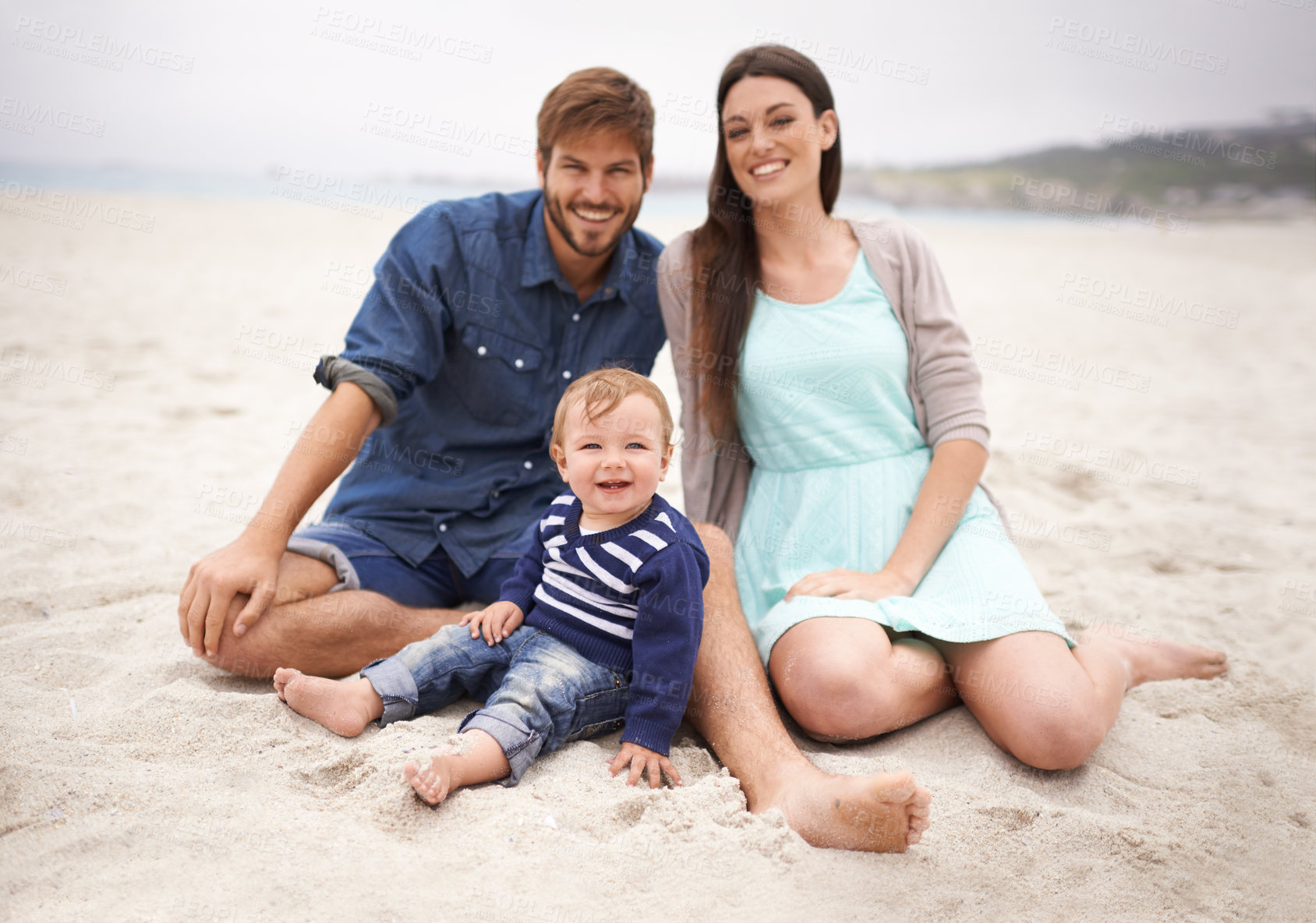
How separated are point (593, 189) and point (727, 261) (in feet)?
1.47

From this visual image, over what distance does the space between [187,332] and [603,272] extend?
4.59 meters

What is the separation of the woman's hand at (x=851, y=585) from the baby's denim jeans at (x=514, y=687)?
1.84ft

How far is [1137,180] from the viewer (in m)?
29.1

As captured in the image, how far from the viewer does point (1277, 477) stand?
4.42 m

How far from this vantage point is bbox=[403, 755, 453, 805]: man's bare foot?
1.70 m

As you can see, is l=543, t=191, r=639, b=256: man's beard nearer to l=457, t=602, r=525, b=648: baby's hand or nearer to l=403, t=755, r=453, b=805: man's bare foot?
l=457, t=602, r=525, b=648: baby's hand

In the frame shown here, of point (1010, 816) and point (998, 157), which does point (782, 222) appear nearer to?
point (1010, 816)

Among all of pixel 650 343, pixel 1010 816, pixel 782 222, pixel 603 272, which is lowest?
pixel 1010 816

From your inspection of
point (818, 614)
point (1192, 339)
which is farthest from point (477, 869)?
point (1192, 339)

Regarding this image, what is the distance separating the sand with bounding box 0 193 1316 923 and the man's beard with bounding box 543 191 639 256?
1408 millimetres

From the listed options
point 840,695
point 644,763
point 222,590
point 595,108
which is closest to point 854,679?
point 840,695

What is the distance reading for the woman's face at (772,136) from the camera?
2584 millimetres

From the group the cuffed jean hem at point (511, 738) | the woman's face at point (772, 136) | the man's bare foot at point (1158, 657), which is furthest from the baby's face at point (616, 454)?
the man's bare foot at point (1158, 657)

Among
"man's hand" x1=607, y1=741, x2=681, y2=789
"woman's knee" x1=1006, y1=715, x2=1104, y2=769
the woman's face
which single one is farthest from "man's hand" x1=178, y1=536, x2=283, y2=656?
"woman's knee" x1=1006, y1=715, x2=1104, y2=769
